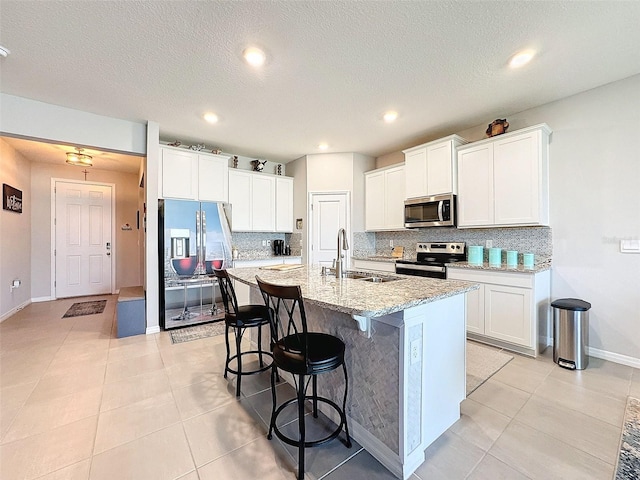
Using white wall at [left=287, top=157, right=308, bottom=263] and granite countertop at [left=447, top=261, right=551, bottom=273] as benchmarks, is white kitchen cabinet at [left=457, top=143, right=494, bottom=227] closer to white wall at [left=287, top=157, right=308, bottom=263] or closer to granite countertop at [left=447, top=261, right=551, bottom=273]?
granite countertop at [left=447, top=261, right=551, bottom=273]

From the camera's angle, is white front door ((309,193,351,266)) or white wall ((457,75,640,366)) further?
white front door ((309,193,351,266))

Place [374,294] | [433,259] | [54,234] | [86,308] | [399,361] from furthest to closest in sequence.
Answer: [54,234] < [86,308] < [433,259] < [374,294] < [399,361]

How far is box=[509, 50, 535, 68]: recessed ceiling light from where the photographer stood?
221cm

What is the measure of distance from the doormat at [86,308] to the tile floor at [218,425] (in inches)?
66.7

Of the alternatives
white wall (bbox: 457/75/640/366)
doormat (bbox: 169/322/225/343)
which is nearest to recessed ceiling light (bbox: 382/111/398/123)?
white wall (bbox: 457/75/640/366)

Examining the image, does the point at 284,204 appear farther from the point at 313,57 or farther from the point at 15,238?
the point at 15,238

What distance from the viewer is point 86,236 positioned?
5.72m

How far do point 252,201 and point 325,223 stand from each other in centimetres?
137

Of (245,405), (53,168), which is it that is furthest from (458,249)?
(53,168)

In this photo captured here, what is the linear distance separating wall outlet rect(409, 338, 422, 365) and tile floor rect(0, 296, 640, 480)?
23.2 inches

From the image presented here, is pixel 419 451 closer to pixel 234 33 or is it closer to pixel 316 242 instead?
pixel 234 33

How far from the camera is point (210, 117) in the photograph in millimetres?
3400

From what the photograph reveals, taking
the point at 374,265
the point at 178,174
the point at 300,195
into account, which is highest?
the point at 178,174

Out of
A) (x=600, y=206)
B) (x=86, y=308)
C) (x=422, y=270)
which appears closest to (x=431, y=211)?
(x=422, y=270)
